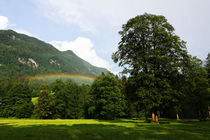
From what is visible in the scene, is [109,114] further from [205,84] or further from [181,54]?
[181,54]

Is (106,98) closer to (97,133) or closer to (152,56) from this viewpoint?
(152,56)

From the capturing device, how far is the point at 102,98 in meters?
53.8

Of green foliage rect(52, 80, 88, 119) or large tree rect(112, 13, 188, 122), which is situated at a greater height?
large tree rect(112, 13, 188, 122)

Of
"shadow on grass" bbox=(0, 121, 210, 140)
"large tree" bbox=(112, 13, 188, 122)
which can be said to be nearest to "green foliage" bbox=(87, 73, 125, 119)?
"large tree" bbox=(112, 13, 188, 122)

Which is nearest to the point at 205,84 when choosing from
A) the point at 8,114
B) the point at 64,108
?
the point at 64,108

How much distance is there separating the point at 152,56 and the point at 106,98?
32.1 m

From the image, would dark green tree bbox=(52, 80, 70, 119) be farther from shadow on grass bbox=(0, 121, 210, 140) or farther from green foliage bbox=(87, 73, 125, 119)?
shadow on grass bbox=(0, 121, 210, 140)

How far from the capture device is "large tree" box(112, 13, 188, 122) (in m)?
23.7

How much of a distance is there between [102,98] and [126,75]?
28.1 meters

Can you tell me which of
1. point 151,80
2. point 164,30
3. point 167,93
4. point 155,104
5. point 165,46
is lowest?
point 155,104

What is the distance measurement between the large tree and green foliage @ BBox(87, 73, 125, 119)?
26600 millimetres

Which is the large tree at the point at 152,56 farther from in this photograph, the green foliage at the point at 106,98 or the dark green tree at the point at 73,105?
the dark green tree at the point at 73,105

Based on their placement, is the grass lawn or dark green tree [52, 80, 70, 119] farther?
dark green tree [52, 80, 70, 119]

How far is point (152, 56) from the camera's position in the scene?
80.5ft
